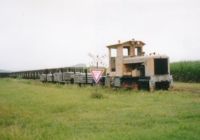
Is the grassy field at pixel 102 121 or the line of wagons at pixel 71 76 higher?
the line of wagons at pixel 71 76

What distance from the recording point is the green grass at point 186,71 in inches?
1475

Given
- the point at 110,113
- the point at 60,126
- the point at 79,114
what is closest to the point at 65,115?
the point at 79,114

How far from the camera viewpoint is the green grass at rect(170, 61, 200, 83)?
37.5 m

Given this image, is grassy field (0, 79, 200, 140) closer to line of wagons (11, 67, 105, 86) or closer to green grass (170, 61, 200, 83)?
line of wagons (11, 67, 105, 86)

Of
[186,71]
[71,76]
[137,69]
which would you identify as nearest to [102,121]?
[137,69]

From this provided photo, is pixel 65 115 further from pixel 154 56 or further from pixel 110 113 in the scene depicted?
pixel 154 56

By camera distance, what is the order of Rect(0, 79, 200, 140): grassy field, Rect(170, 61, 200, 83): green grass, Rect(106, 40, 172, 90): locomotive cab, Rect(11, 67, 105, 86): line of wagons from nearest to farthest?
1. Rect(0, 79, 200, 140): grassy field
2. Rect(106, 40, 172, 90): locomotive cab
3. Rect(11, 67, 105, 86): line of wagons
4. Rect(170, 61, 200, 83): green grass

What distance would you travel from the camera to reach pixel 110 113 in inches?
567

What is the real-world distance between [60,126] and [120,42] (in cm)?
1652

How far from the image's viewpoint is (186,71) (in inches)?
1535

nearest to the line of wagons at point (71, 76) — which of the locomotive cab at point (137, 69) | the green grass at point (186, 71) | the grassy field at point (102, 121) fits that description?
the locomotive cab at point (137, 69)

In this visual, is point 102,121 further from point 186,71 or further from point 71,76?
point 186,71

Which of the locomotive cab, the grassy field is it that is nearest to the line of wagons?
the locomotive cab

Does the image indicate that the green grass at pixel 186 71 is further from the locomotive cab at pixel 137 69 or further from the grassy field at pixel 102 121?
the grassy field at pixel 102 121
